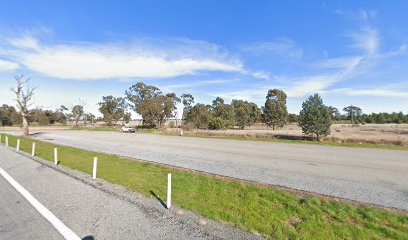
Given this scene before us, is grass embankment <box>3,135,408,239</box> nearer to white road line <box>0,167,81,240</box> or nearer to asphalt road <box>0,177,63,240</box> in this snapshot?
white road line <box>0,167,81,240</box>

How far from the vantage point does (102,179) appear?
8828 millimetres

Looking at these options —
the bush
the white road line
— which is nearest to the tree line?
the bush

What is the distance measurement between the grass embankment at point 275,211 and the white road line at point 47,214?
8.06ft

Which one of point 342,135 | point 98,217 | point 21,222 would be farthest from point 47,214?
point 342,135

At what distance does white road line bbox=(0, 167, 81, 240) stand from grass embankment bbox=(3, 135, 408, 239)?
8.06 feet

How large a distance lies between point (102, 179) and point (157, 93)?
67.4 metres

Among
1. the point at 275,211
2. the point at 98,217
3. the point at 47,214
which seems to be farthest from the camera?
the point at 275,211

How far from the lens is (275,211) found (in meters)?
5.77

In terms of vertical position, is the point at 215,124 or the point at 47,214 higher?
the point at 215,124

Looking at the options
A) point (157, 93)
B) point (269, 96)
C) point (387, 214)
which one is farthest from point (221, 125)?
point (387, 214)

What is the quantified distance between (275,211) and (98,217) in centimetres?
420

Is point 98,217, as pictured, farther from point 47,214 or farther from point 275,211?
point 275,211

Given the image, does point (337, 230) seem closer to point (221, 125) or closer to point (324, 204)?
point (324, 204)

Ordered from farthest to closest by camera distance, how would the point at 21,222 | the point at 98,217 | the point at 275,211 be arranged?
the point at 275,211
the point at 98,217
the point at 21,222
